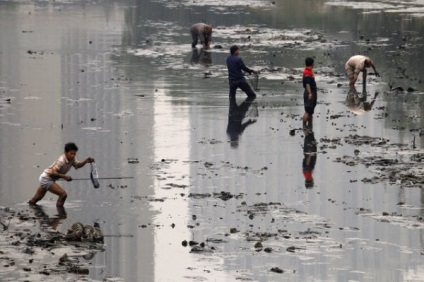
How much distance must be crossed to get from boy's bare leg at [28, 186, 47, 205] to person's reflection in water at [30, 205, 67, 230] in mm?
124

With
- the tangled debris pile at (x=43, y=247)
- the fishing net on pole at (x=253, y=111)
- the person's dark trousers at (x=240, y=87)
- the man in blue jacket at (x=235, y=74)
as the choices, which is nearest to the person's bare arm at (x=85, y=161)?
the tangled debris pile at (x=43, y=247)

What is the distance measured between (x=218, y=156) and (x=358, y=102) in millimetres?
7366

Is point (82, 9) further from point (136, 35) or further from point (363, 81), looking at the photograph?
point (363, 81)

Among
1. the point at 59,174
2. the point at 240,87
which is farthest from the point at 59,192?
the point at 240,87

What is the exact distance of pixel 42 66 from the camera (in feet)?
126

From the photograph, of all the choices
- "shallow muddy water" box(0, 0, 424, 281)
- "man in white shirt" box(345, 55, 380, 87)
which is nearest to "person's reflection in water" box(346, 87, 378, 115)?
"shallow muddy water" box(0, 0, 424, 281)

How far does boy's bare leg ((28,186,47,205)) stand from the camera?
19297 mm

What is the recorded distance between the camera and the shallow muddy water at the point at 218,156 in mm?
16484

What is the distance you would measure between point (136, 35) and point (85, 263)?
1284 inches

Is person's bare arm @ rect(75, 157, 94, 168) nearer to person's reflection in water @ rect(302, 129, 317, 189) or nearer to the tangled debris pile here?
the tangled debris pile

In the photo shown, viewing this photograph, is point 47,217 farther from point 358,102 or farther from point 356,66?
point 356,66

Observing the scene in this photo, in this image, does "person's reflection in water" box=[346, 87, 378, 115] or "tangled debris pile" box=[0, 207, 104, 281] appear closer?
"tangled debris pile" box=[0, 207, 104, 281]

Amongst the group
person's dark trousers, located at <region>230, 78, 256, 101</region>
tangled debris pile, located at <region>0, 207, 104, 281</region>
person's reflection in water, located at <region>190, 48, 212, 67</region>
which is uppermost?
person's reflection in water, located at <region>190, 48, 212, 67</region>

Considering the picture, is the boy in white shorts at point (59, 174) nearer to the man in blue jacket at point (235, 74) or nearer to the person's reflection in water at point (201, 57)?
the man in blue jacket at point (235, 74)
